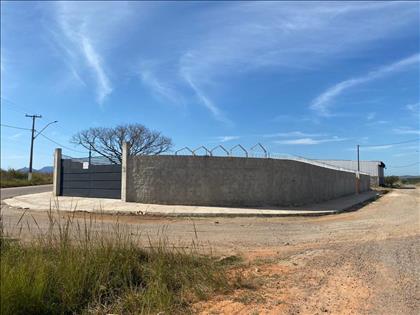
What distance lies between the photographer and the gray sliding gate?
27906mm

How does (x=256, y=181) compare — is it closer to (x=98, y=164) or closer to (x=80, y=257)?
(x=98, y=164)

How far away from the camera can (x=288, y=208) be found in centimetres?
2462

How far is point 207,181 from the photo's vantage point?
24.6 m

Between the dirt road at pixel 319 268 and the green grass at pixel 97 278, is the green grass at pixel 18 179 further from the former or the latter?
the green grass at pixel 97 278

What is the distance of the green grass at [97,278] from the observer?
5211mm

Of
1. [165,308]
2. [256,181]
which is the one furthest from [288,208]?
[165,308]

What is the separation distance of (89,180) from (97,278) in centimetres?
2481

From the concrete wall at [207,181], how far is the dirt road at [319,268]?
7905mm

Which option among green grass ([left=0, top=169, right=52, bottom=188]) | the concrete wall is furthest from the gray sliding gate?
green grass ([left=0, top=169, right=52, bottom=188])

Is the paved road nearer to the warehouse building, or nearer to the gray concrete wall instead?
the gray concrete wall

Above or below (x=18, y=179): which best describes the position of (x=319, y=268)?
below

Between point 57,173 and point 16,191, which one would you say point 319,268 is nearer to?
point 57,173

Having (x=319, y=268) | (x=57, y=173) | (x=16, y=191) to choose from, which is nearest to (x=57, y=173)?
(x=57, y=173)

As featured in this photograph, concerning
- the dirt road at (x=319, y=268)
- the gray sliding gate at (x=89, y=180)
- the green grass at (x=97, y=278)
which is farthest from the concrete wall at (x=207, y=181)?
the green grass at (x=97, y=278)
